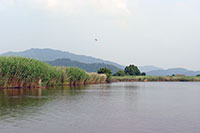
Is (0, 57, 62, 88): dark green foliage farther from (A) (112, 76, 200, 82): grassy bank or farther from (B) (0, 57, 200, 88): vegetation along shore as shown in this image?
(A) (112, 76, 200, 82): grassy bank

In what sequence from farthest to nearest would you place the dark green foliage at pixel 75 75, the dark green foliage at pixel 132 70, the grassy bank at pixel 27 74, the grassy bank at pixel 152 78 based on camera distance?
the dark green foliage at pixel 132 70
the grassy bank at pixel 152 78
the dark green foliage at pixel 75 75
the grassy bank at pixel 27 74

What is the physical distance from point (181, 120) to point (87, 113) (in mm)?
6393

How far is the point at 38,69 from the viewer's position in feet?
157

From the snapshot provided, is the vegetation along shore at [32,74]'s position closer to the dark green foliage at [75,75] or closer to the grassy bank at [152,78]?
the dark green foliage at [75,75]

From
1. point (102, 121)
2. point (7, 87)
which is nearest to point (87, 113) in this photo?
point (102, 121)

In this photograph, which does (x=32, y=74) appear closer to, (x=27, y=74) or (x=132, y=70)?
(x=27, y=74)

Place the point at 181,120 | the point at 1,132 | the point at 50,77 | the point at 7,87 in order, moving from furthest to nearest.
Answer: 1. the point at 50,77
2. the point at 7,87
3. the point at 181,120
4. the point at 1,132

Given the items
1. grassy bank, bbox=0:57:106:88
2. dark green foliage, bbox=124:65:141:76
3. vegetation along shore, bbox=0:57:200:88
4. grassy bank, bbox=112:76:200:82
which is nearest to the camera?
grassy bank, bbox=0:57:106:88

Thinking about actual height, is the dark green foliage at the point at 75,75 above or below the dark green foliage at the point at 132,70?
below

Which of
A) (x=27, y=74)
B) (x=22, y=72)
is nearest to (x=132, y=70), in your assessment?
(x=27, y=74)

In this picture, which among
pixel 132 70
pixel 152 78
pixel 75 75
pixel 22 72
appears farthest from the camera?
pixel 132 70

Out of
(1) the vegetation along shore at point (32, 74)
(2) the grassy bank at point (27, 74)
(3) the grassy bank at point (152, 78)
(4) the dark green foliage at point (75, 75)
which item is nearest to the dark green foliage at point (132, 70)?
(3) the grassy bank at point (152, 78)

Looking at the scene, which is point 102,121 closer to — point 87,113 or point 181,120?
point 87,113

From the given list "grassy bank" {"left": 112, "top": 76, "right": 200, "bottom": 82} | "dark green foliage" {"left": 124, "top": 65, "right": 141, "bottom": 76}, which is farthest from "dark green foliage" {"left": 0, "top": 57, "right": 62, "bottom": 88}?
"dark green foliage" {"left": 124, "top": 65, "right": 141, "bottom": 76}
